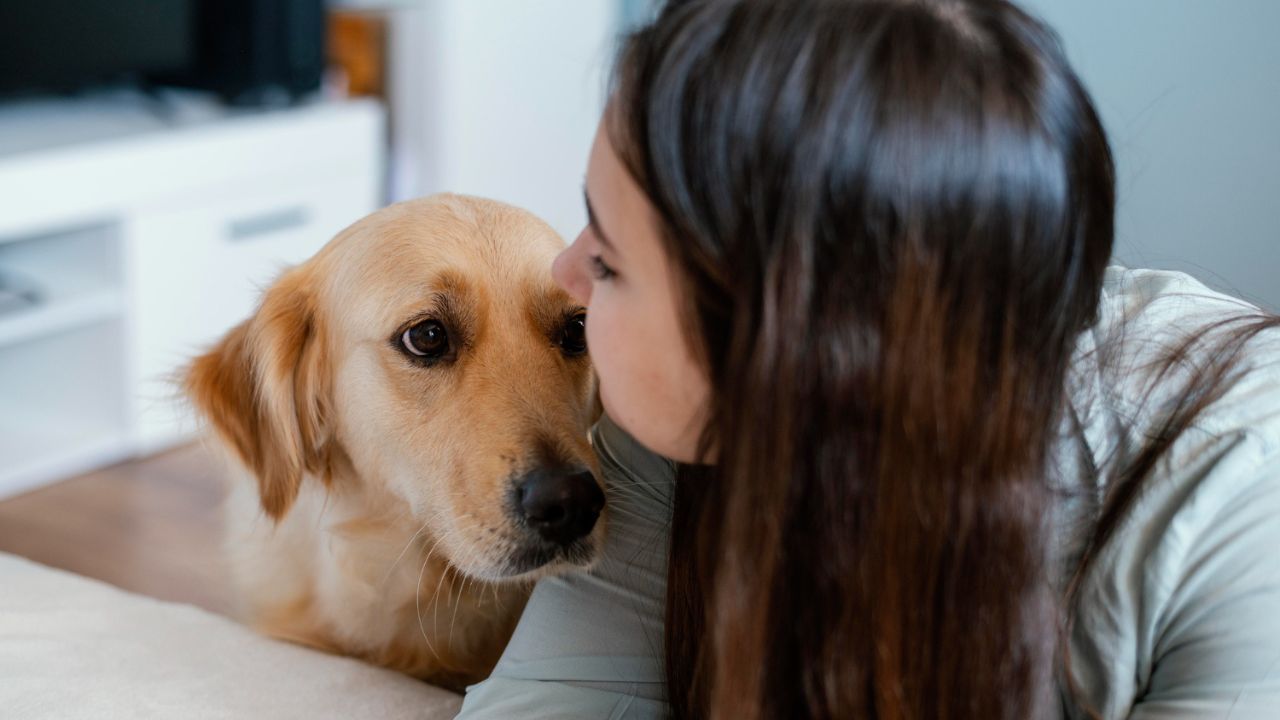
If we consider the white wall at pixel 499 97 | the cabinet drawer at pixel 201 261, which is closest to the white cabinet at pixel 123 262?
the cabinet drawer at pixel 201 261

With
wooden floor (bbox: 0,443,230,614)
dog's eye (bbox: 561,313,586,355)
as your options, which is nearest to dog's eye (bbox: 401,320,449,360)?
dog's eye (bbox: 561,313,586,355)

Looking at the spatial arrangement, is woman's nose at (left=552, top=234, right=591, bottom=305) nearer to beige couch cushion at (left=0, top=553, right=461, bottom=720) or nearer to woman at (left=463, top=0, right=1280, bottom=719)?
woman at (left=463, top=0, right=1280, bottom=719)

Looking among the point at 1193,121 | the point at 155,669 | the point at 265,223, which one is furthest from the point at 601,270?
the point at 1193,121

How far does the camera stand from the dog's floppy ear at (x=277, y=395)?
1.49 m

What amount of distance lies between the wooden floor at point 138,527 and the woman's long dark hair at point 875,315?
1577 millimetres

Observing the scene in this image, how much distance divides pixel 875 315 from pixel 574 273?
34cm

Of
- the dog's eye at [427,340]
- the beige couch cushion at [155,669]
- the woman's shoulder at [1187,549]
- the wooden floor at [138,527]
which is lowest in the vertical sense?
the wooden floor at [138,527]

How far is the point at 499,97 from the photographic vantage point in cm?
398

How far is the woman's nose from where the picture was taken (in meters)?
1.13

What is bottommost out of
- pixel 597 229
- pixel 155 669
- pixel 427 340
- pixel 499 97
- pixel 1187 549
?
pixel 499 97

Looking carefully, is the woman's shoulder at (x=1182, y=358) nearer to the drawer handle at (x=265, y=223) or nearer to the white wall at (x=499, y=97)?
the drawer handle at (x=265, y=223)

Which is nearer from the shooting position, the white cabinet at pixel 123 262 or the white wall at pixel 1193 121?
the white cabinet at pixel 123 262

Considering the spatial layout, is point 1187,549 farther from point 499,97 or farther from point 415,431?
point 499,97

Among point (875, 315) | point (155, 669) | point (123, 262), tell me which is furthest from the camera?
point (123, 262)
